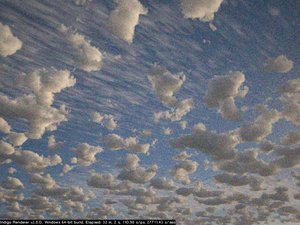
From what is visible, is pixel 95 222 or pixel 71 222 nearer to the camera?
pixel 71 222

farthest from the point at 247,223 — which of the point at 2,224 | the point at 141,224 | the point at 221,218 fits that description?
the point at 2,224

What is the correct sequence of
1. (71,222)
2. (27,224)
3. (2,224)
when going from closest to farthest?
(2,224) < (71,222) < (27,224)

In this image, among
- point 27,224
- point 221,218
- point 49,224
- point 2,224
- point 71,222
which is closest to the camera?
point 2,224

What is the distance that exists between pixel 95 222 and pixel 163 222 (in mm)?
21619

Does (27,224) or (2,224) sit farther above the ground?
(27,224)

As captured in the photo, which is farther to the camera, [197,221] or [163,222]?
[197,221]

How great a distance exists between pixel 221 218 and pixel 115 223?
3056cm

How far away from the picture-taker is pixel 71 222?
230 feet

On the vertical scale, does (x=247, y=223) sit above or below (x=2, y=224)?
above

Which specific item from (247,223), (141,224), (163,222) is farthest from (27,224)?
(247,223)

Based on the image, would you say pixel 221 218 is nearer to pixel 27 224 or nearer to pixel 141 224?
pixel 141 224

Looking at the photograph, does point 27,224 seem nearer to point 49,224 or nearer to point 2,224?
point 49,224

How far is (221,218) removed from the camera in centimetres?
9125

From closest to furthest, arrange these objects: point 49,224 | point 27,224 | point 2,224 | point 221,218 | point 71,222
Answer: point 2,224
point 71,222
point 49,224
point 27,224
point 221,218
